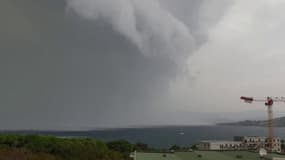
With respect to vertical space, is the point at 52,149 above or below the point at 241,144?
above

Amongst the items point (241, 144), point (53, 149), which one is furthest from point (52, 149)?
point (241, 144)

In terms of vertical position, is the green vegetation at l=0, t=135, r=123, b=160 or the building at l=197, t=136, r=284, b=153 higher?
the green vegetation at l=0, t=135, r=123, b=160

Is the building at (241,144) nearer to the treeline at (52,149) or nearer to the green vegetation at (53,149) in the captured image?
the treeline at (52,149)

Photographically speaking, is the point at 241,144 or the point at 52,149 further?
the point at 241,144

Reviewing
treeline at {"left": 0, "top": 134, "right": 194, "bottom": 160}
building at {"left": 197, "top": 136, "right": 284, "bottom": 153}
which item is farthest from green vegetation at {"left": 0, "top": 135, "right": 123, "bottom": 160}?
building at {"left": 197, "top": 136, "right": 284, "bottom": 153}

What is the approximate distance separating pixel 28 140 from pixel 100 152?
34.3 ft

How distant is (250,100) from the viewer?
320 ft

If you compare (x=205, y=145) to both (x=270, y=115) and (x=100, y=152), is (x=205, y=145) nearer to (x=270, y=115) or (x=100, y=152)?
(x=270, y=115)

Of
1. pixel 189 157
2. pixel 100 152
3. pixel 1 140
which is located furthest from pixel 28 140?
pixel 189 157

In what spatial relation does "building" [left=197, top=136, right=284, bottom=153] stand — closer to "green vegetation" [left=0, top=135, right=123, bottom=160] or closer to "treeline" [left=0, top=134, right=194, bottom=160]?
"treeline" [left=0, top=134, right=194, bottom=160]

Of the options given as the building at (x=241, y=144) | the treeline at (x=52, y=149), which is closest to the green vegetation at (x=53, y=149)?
the treeline at (x=52, y=149)

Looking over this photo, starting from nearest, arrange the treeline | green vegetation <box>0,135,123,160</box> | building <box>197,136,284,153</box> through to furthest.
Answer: the treeline
green vegetation <box>0,135,123,160</box>
building <box>197,136,284,153</box>

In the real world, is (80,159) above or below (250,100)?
below

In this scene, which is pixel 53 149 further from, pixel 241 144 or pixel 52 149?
pixel 241 144
